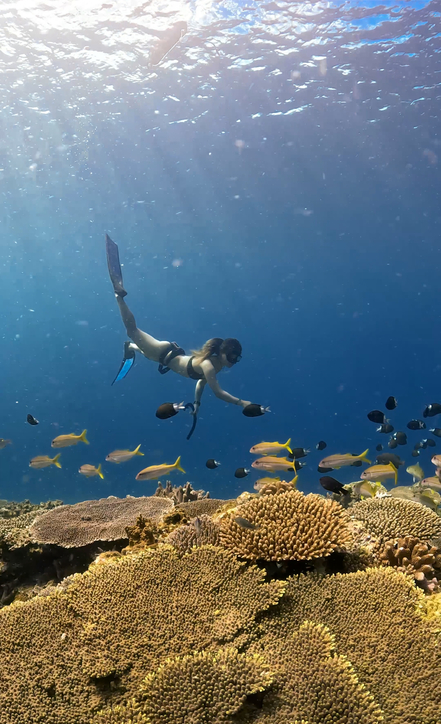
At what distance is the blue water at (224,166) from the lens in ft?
62.8

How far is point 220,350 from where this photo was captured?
380 inches

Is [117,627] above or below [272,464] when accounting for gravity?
below

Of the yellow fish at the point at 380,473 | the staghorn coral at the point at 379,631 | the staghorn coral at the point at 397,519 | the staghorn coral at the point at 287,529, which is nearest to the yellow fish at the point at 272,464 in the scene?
the yellow fish at the point at 380,473

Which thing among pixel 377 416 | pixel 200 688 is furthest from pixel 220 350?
pixel 200 688

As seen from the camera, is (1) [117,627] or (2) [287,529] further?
(2) [287,529]

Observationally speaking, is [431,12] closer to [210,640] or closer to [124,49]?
[124,49]

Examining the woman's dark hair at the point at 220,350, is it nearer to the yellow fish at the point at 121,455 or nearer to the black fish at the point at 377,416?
the yellow fish at the point at 121,455

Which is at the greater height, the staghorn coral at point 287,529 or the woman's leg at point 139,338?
the woman's leg at point 139,338

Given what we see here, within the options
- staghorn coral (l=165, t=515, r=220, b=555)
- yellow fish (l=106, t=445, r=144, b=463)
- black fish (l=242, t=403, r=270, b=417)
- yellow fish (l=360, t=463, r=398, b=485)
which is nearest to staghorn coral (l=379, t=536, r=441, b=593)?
staghorn coral (l=165, t=515, r=220, b=555)

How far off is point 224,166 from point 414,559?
1305 inches

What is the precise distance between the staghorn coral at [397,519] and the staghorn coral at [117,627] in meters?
1.73

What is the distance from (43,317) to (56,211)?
237 feet

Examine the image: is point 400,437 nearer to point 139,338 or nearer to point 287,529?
point 139,338

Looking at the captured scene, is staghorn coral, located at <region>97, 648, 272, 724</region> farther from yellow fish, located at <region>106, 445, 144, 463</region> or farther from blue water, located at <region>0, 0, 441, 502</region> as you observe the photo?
blue water, located at <region>0, 0, 441, 502</region>
